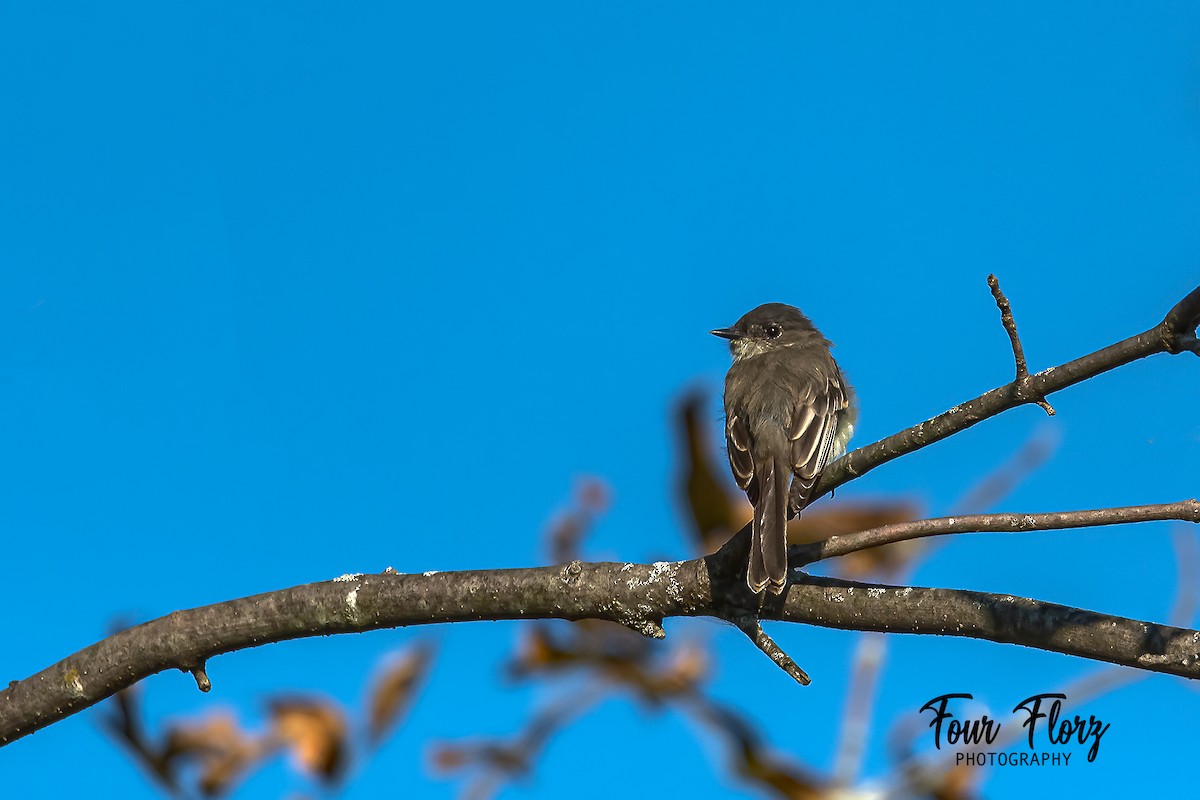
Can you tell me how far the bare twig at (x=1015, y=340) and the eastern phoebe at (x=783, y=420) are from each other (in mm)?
848

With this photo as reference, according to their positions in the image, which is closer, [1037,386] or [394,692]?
[394,692]

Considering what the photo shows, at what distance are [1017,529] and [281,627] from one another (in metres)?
2.22

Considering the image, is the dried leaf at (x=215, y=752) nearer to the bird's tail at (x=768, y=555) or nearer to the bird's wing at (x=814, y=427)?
the bird's tail at (x=768, y=555)

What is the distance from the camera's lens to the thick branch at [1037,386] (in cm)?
302

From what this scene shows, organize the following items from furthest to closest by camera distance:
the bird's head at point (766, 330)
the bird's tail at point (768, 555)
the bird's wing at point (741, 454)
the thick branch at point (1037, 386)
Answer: the bird's head at point (766, 330) < the bird's wing at point (741, 454) < the bird's tail at point (768, 555) < the thick branch at point (1037, 386)

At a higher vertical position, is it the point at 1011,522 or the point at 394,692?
the point at 1011,522

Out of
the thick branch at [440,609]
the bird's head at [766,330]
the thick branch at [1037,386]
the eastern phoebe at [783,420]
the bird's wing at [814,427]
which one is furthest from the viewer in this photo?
the bird's head at [766,330]

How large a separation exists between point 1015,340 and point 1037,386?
0.14 meters

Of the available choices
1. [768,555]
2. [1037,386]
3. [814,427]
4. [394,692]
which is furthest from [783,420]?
[394,692]

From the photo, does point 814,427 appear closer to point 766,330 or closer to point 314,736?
point 766,330

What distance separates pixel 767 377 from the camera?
5883 millimetres

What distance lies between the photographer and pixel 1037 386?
3.26 m

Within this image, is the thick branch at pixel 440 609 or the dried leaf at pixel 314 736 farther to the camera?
the thick branch at pixel 440 609

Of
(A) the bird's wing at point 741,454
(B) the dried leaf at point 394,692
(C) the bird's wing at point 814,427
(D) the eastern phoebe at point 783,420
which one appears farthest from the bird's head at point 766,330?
(B) the dried leaf at point 394,692
